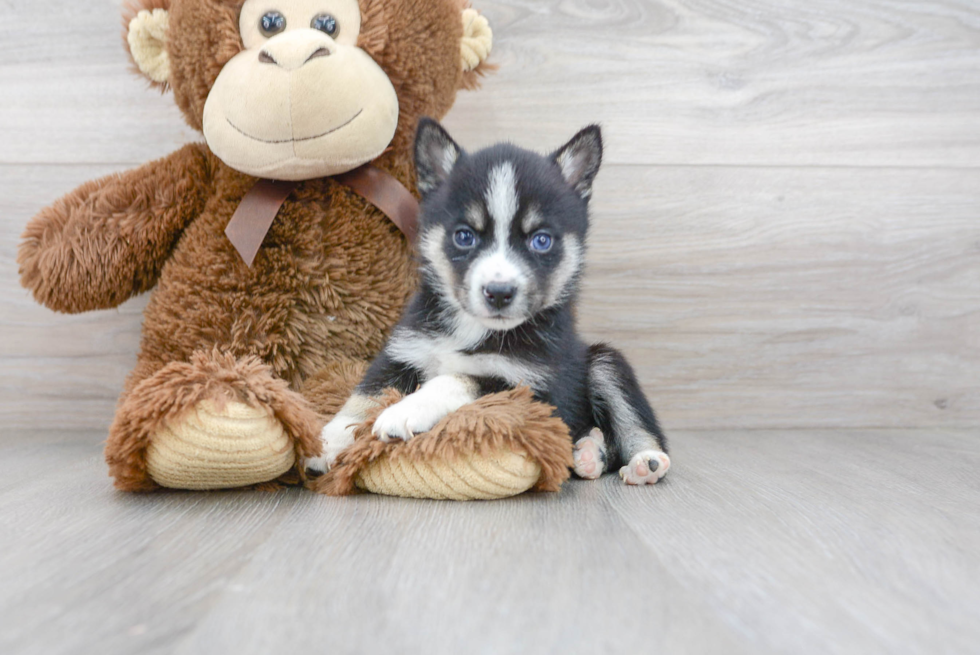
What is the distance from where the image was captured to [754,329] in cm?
222

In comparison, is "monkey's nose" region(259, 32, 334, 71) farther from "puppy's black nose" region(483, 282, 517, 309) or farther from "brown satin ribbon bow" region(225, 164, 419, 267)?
"puppy's black nose" region(483, 282, 517, 309)

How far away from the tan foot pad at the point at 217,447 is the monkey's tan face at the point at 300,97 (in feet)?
1.91

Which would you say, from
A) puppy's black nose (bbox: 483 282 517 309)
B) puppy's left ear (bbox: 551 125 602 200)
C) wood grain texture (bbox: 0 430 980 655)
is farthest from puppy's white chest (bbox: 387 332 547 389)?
puppy's left ear (bbox: 551 125 602 200)

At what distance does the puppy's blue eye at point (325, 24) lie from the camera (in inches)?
62.7

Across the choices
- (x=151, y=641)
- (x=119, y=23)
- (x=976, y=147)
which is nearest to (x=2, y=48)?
(x=119, y=23)

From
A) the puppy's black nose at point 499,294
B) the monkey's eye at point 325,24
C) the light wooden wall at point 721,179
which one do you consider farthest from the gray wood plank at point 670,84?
the puppy's black nose at point 499,294

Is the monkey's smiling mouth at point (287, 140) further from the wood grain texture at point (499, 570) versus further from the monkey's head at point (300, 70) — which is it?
the wood grain texture at point (499, 570)

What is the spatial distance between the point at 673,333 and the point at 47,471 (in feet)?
5.30

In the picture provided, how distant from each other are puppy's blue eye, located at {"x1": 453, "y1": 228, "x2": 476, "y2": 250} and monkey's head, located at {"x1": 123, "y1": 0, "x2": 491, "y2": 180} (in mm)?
302

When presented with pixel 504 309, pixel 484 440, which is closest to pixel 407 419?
pixel 484 440

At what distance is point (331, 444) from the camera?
1405 millimetres

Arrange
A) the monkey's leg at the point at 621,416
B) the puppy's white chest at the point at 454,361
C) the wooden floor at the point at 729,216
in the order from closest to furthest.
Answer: the puppy's white chest at the point at 454,361 < the monkey's leg at the point at 621,416 < the wooden floor at the point at 729,216

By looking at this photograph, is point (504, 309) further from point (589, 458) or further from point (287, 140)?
point (287, 140)

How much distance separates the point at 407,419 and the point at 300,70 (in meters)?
0.72
